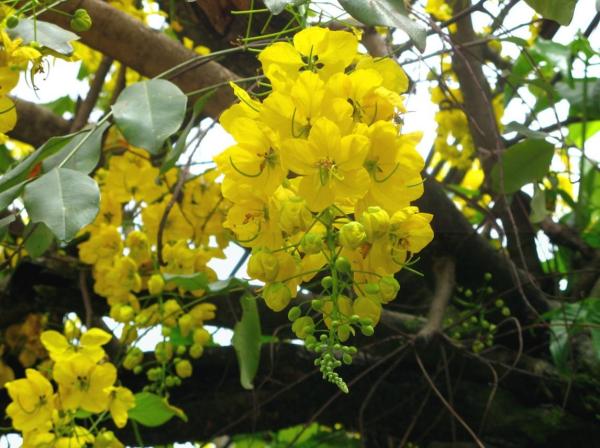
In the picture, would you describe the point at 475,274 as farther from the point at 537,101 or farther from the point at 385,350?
the point at 537,101

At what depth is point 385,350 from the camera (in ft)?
5.16

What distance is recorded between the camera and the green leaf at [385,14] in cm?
69

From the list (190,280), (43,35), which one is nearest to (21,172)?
(43,35)

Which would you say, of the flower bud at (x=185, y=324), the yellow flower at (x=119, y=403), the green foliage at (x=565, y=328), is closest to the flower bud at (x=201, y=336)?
the flower bud at (x=185, y=324)

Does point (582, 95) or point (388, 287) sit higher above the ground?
point (582, 95)

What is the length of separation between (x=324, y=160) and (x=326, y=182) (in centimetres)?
2

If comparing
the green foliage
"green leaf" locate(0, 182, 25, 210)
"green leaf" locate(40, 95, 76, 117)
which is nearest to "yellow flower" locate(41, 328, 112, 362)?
"green leaf" locate(0, 182, 25, 210)

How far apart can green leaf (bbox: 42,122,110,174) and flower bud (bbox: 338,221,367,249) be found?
12.8 inches

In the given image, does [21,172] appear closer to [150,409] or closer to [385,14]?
[385,14]

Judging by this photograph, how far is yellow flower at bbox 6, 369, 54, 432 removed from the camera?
3.75 ft

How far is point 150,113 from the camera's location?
787mm

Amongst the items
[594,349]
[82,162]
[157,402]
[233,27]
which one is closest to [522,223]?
[594,349]

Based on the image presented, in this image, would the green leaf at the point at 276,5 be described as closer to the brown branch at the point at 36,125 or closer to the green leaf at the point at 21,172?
the green leaf at the point at 21,172

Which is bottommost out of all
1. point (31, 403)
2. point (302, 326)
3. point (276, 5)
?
point (31, 403)
